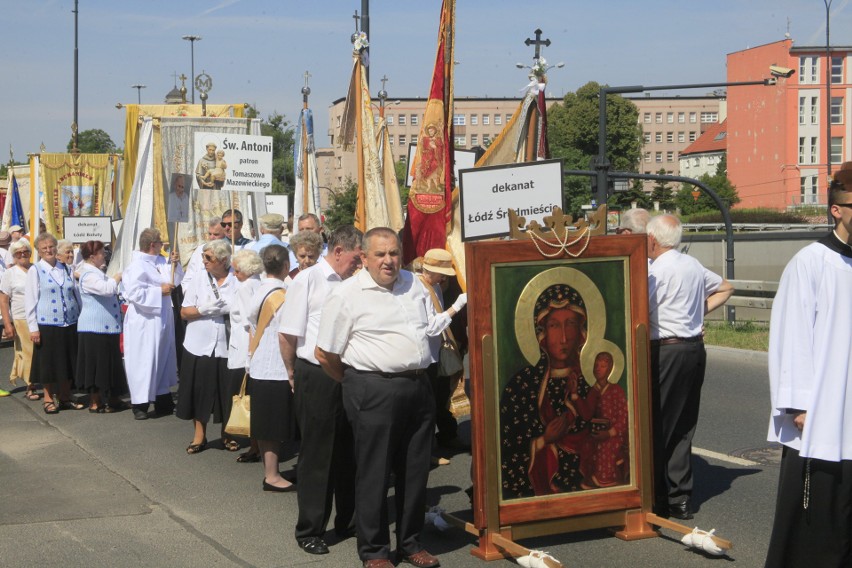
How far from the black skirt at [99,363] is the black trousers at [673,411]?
22.3ft

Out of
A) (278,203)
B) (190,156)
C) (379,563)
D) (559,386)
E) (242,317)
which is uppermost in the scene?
(190,156)

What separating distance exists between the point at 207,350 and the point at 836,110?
79829 mm

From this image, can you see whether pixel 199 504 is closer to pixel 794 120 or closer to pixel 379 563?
pixel 379 563

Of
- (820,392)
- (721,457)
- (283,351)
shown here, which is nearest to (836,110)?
(721,457)

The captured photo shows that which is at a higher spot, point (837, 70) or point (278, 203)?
point (837, 70)

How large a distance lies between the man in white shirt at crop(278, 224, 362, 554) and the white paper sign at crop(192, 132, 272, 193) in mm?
6465

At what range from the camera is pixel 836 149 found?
82.6 metres

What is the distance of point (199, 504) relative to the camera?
757cm

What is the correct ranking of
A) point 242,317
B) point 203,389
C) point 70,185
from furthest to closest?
point 70,185, point 203,389, point 242,317

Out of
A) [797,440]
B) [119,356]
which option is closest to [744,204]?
[119,356]

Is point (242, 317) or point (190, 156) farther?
point (190, 156)

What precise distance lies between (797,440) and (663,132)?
149 metres

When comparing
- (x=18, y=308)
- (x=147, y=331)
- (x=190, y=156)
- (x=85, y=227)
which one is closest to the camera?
(x=147, y=331)

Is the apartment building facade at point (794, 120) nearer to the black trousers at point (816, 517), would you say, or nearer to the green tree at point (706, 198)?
the green tree at point (706, 198)
